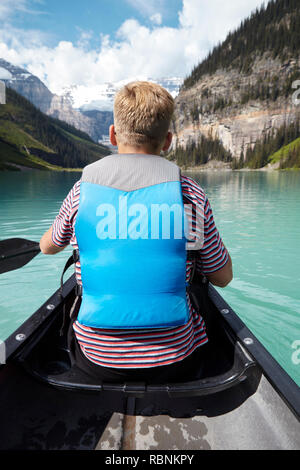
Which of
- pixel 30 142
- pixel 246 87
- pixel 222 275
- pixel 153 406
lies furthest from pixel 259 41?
pixel 153 406

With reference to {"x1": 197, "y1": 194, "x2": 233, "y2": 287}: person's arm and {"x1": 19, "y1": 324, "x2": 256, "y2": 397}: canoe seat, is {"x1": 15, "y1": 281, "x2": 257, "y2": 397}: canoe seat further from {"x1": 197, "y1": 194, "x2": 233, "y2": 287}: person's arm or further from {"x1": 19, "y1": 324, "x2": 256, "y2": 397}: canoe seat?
{"x1": 197, "y1": 194, "x2": 233, "y2": 287}: person's arm

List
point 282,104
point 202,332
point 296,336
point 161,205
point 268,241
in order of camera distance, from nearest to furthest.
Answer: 1. point 161,205
2. point 202,332
3. point 296,336
4. point 268,241
5. point 282,104

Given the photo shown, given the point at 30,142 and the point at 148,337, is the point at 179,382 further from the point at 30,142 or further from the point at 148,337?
the point at 30,142

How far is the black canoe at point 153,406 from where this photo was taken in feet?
6.69

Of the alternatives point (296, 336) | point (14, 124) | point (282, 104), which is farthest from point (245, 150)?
point (296, 336)

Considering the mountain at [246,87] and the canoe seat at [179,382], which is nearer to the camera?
the canoe seat at [179,382]

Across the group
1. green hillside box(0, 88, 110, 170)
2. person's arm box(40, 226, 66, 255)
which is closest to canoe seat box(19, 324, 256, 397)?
person's arm box(40, 226, 66, 255)

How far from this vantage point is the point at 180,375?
87.0 inches

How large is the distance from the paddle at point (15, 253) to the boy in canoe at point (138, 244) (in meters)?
2.78

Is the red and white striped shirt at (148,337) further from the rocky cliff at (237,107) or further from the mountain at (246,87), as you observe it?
the rocky cliff at (237,107)

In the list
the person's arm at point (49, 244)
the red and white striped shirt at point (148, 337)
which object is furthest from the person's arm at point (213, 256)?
the person's arm at point (49, 244)

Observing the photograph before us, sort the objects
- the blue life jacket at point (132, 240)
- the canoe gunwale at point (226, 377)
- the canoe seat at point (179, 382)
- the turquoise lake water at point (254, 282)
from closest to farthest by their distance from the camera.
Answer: the blue life jacket at point (132, 240) → the canoe gunwale at point (226, 377) → the canoe seat at point (179, 382) → the turquoise lake water at point (254, 282)
